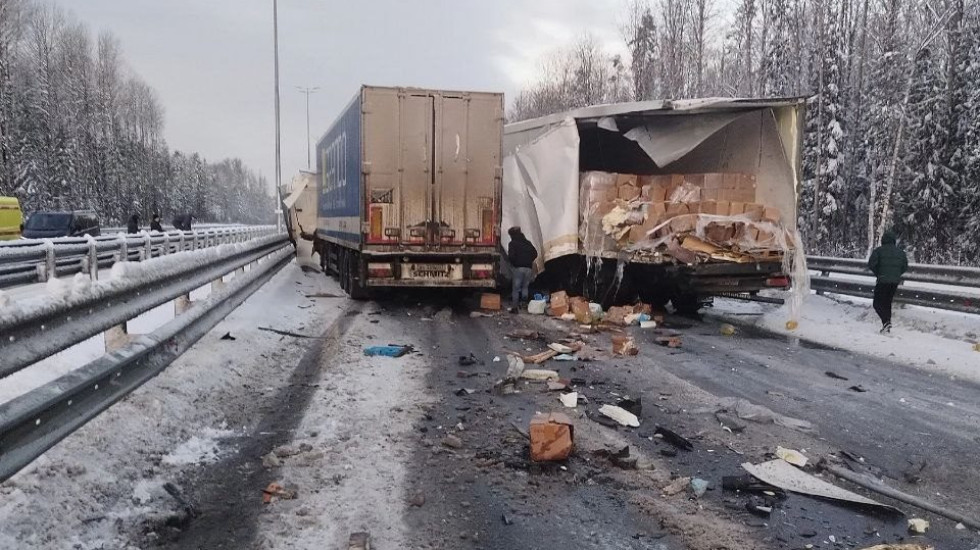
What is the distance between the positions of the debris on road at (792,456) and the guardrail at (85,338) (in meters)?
4.24

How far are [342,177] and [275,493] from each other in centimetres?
1031

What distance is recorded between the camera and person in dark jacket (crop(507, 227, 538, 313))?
39.2ft

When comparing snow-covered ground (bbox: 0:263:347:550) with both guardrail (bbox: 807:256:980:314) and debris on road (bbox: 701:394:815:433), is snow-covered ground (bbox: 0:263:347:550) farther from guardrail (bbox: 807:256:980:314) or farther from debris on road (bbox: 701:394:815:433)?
guardrail (bbox: 807:256:980:314)

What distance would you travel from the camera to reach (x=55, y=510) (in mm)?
2924

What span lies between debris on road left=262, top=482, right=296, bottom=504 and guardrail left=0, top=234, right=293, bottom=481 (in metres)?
0.99

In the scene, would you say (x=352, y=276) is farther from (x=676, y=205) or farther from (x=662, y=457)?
(x=662, y=457)

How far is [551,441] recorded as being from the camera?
13.6 feet

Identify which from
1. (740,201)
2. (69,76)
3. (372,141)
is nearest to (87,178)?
(69,76)

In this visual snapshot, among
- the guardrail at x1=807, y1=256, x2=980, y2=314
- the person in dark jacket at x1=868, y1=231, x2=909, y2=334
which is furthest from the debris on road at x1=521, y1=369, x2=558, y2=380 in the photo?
the guardrail at x1=807, y1=256, x2=980, y2=314

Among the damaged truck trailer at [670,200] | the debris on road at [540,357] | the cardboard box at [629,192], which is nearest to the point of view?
the debris on road at [540,357]

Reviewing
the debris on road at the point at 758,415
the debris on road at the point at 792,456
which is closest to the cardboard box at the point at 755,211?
the debris on road at the point at 758,415

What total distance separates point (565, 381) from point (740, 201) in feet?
20.0

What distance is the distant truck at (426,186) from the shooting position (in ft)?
35.6

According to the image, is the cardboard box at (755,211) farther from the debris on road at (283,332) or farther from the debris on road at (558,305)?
the debris on road at (283,332)
